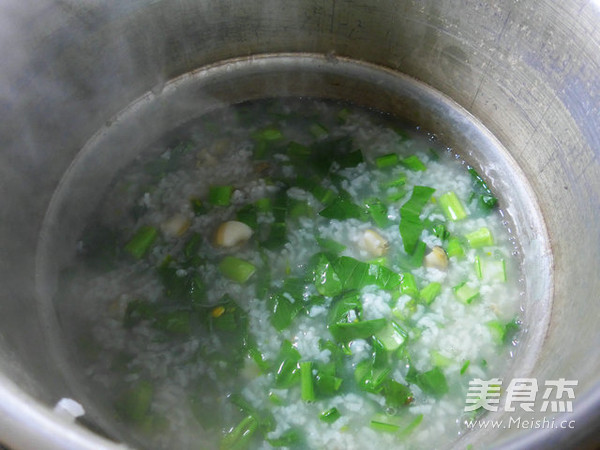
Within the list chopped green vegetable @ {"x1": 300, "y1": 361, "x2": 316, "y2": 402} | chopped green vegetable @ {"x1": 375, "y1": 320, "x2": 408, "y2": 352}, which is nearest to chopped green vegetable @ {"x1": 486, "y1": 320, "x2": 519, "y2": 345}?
chopped green vegetable @ {"x1": 375, "y1": 320, "x2": 408, "y2": 352}

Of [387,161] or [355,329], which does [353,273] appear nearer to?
[355,329]

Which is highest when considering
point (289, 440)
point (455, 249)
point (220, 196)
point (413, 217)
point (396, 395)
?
point (220, 196)

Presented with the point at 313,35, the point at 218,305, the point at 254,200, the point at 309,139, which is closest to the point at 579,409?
the point at 218,305

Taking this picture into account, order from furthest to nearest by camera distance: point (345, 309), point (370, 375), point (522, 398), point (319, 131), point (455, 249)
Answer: point (319, 131) < point (455, 249) < point (345, 309) < point (370, 375) < point (522, 398)

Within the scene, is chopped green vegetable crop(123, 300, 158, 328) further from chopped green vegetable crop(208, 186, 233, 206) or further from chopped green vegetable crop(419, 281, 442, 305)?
chopped green vegetable crop(419, 281, 442, 305)

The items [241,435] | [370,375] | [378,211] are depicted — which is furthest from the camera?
[378,211]

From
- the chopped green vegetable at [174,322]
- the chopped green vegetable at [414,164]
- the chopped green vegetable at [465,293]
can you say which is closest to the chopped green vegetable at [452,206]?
the chopped green vegetable at [414,164]

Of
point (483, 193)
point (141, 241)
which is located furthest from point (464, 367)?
point (141, 241)

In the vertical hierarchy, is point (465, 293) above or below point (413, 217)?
below
